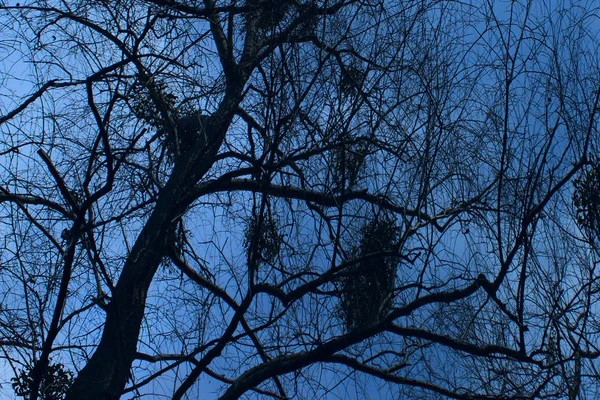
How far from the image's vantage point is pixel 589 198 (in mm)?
3164

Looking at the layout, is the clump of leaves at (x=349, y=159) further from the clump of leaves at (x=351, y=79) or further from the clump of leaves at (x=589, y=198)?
the clump of leaves at (x=589, y=198)

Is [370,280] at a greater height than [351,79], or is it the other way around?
[351,79]

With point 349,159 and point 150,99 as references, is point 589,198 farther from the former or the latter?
point 150,99

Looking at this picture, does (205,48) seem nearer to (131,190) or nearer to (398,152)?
(131,190)

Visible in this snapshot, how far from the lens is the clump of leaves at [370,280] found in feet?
10.6

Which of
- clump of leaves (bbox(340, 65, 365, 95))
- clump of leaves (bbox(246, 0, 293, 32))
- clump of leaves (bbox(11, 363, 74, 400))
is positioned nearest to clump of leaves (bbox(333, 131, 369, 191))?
clump of leaves (bbox(340, 65, 365, 95))

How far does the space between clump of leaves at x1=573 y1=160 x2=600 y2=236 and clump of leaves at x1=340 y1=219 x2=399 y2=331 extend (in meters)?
0.95

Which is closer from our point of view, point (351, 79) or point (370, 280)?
point (351, 79)

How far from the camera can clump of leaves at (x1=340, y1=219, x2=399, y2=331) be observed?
10.6 feet

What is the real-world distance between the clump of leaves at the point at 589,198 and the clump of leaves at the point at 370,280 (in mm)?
952

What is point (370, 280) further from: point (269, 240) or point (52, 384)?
point (52, 384)

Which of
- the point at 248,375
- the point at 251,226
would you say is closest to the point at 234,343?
the point at 248,375

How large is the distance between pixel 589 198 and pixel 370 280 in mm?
1209

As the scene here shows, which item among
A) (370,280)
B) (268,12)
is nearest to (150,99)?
(268,12)
